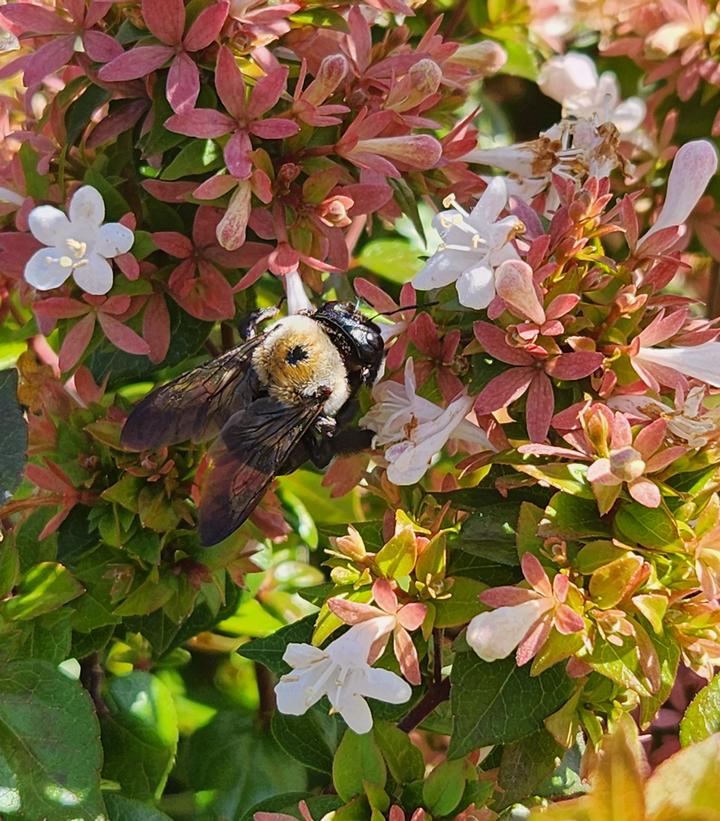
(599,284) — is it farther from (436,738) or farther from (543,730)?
(436,738)

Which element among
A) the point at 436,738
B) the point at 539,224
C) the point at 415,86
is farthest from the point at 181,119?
the point at 436,738

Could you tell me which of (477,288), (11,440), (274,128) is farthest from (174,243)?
(477,288)

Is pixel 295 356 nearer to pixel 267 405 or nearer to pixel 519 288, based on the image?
pixel 267 405

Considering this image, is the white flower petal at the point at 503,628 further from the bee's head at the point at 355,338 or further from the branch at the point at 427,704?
the bee's head at the point at 355,338

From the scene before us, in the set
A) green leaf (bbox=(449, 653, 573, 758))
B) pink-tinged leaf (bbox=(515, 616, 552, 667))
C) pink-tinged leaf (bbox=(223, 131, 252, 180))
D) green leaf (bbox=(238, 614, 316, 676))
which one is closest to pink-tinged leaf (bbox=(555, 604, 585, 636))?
pink-tinged leaf (bbox=(515, 616, 552, 667))

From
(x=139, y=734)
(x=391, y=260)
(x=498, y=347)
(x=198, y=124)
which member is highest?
(x=198, y=124)
